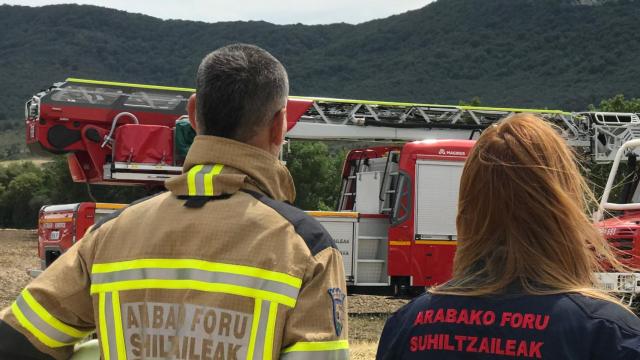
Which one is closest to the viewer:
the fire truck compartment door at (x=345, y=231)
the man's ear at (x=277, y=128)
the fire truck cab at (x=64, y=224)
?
the man's ear at (x=277, y=128)

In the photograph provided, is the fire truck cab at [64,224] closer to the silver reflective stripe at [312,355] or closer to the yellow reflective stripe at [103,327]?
the yellow reflective stripe at [103,327]

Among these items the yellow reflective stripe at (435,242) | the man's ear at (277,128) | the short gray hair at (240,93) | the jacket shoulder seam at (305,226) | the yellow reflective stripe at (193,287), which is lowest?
the yellow reflective stripe at (435,242)

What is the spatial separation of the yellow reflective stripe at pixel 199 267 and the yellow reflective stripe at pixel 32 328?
0.19 m

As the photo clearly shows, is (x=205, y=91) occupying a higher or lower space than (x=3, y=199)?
higher

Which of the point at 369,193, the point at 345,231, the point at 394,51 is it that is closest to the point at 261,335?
the point at 345,231

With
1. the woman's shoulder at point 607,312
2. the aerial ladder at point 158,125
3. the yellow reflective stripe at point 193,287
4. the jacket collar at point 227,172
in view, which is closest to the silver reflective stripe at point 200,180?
the jacket collar at point 227,172

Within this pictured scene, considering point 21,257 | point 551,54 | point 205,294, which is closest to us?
point 205,294

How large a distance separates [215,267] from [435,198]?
39.1 ft

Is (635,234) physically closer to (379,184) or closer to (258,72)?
(379,184)

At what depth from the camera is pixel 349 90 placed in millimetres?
115812

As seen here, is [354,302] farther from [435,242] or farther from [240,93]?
[240,93]

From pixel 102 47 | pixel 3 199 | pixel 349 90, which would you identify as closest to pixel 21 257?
pixel 3 199

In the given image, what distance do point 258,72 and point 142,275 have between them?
0.57 m

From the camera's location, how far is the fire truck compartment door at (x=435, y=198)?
44.8ft
